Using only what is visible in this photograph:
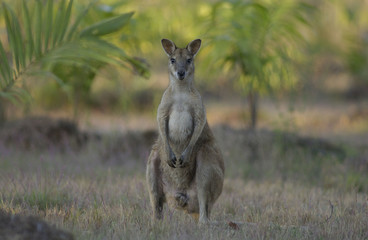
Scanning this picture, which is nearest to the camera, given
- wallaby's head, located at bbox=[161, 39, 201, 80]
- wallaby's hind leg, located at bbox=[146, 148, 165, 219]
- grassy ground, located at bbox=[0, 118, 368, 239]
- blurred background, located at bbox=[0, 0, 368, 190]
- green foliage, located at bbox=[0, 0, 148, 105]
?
grassy ground, located at bbox=[0, 118, 368, 239]

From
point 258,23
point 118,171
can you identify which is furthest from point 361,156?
point 118,171

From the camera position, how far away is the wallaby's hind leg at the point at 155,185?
14.2 ft

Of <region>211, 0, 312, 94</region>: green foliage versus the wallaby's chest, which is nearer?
the wallaby's chest

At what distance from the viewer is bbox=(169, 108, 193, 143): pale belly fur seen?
437 centimetres

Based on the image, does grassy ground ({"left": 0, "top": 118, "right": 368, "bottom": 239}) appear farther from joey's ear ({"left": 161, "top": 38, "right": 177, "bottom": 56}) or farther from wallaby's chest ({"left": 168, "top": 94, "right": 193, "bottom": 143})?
joey's ear ({"left": 161, "top": 38, "right": 177, "bottom": 56})

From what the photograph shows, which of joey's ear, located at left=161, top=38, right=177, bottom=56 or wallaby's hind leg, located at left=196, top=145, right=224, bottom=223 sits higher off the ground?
joey's ear, located at left=161, top=38, right=177, bottom=56

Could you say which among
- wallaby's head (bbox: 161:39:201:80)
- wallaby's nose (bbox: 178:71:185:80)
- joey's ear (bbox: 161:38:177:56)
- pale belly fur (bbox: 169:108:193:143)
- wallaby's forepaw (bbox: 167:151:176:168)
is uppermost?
joey's ear (bbox: 161:38:177:56)

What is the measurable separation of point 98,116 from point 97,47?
26.5ft

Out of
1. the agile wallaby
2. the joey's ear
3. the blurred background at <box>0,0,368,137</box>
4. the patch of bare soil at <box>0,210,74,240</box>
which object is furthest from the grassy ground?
the joey's ear

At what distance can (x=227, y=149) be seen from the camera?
7535 millimetres

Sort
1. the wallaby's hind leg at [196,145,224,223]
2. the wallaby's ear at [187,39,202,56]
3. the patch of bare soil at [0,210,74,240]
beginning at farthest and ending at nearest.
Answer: the wallaby's ear at [187,39,202,56], the wallaby's hind leg at [196,145,224,223], the patch of bare soil at [0,210,74,240]

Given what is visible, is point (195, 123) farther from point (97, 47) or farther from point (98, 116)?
point (98, 116)

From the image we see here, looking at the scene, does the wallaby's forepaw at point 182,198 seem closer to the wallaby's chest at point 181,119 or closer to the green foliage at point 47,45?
the wallaby's chest at point 181,119

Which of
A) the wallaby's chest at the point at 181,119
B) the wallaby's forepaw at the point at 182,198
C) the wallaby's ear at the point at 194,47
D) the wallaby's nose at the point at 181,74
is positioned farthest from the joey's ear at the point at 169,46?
the wallaby's forepaw at the point at 182,198
